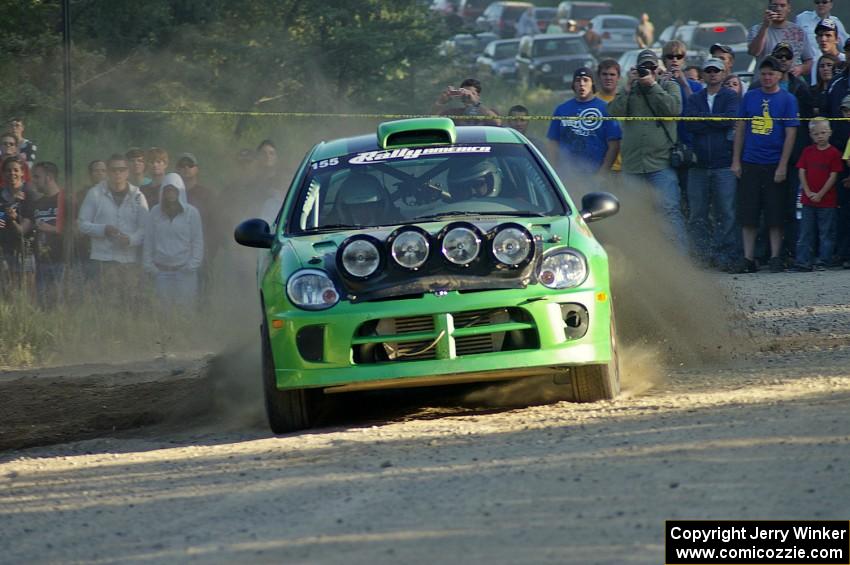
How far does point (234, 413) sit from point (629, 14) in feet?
176

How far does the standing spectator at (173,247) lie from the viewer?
51.0ft

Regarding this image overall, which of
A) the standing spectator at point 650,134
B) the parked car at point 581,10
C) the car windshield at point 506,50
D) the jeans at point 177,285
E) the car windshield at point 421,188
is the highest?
the parked car at point 581,10

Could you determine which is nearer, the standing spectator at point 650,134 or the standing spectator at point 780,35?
the standing spectator at point 650,134

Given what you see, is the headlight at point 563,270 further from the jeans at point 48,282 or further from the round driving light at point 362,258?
the jeans at point 48,282

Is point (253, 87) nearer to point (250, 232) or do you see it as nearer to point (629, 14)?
point (250, 232)

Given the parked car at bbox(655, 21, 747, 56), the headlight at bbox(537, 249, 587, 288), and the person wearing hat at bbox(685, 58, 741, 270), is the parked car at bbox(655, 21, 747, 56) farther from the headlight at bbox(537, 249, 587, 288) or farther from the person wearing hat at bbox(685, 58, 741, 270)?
the headlight at bbox(537, 249, 587, 288)

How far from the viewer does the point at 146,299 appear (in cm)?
1501

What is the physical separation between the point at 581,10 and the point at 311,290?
5504 cm

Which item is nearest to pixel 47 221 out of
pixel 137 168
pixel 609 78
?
pixel 137 168

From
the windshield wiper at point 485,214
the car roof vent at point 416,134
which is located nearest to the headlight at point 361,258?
the windshield wiper at point 485,214

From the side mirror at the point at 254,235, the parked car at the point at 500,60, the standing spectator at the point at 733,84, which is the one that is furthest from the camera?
the parked car at the point at 500,60

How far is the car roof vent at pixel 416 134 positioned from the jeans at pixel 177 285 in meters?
5.86

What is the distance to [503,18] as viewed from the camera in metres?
62.4

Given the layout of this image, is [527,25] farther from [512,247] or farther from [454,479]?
[454,479]
